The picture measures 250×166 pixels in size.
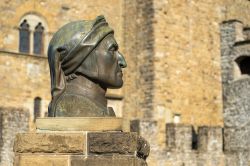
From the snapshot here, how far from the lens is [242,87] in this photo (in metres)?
19.9

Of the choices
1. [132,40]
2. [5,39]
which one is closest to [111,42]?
[5,39]

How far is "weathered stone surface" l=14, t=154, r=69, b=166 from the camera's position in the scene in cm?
477

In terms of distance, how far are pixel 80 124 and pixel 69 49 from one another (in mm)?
630

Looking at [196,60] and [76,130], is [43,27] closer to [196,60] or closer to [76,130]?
[196,60]

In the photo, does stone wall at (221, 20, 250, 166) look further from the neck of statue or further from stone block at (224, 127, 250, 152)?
the neck of statue

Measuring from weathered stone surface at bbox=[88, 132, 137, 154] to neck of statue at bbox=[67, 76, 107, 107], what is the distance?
1.38ft

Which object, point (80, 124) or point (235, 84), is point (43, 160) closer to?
point (80, 124)

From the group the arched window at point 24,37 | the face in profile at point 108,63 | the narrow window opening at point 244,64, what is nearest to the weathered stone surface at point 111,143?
the face in profile at point 108,63

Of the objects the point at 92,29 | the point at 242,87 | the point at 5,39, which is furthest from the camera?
the point at 242,87

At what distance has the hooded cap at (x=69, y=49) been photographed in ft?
16.6

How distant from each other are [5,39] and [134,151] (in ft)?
43.8

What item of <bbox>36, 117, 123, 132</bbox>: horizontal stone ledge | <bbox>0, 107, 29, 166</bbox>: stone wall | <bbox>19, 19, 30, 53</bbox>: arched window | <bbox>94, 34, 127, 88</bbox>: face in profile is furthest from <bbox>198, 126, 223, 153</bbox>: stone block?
<bbox>36, 117, 123, 132</bbox>: horizontal stone ledge

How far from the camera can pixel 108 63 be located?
513 cm

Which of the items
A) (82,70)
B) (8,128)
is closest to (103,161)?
(82,70)
